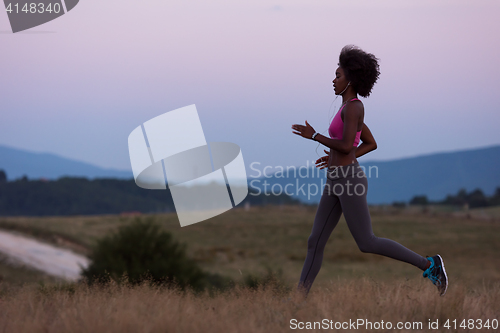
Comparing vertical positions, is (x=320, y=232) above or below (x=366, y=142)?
below

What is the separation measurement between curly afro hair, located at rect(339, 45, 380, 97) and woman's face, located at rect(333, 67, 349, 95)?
0.11 ft

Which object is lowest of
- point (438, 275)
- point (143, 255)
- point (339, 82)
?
point (143, 255)

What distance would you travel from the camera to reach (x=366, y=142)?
17.2 ft

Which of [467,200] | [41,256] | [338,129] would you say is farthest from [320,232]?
[467,200]

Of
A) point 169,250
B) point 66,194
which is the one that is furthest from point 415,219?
point 66,194

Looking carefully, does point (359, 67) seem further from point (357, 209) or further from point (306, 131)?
point (357, 209)

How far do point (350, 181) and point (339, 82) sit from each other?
975 millimetres

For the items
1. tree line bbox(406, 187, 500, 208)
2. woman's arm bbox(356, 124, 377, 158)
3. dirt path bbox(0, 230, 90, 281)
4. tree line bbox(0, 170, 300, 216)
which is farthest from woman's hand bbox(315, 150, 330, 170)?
tree line bbox(0, 170, 300, 216)

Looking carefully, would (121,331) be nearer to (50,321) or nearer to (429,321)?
(50,321)

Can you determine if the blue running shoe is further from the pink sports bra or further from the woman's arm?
the pink sports bra

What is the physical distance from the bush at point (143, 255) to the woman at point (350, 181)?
14878 mm

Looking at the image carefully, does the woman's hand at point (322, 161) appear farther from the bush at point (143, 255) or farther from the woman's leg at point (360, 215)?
the bush at point (143, 255)

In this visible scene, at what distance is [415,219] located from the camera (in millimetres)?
80250

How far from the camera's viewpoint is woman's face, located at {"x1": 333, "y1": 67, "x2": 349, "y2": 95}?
4.85 meters
